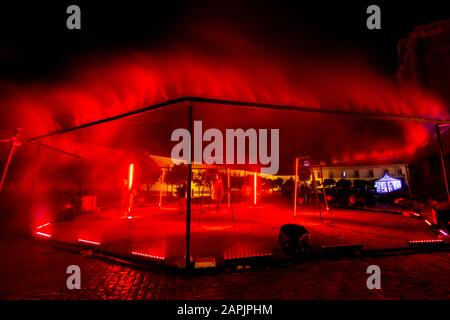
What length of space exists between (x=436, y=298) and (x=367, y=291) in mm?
1026

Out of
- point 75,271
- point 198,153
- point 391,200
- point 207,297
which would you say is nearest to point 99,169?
point 198,153

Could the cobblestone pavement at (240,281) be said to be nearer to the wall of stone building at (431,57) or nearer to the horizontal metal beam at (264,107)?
the horizontal metal beam at (264,107)

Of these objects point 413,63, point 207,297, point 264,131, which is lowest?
point 207,297

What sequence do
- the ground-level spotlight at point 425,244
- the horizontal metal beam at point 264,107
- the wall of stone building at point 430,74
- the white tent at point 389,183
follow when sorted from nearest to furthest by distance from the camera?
1. the horizontal metal beam at point 264,107
2. the ground-level spotlight at point 425,244
3. the wall of stone building at point 430,74
4. the white tent at point 389,183

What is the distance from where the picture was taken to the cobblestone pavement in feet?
13.4

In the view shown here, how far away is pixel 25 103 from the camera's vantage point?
17.0m

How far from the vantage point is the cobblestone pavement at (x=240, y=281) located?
13.4 feet

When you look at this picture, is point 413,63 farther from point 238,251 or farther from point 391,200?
point 238,251

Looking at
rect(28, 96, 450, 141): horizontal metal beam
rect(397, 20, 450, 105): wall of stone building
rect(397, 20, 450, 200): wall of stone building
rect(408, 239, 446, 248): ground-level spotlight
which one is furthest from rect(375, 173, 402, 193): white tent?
rect(28, 96, 450, 141): horizontal metal beam

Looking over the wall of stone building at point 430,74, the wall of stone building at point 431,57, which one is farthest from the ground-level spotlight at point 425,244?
the wall of stone building at point 431,57

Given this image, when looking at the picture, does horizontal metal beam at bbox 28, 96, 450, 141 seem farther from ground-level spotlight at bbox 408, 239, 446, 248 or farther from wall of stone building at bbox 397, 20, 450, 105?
wall of stone building at bbox 397, 20, 450, 105

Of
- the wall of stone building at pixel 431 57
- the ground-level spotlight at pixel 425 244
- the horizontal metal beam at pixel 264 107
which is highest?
the wall of stone building at pixel 431 57

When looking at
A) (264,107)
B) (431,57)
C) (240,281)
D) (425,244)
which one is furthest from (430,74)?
(240,281)

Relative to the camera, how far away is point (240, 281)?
462 centimetres
